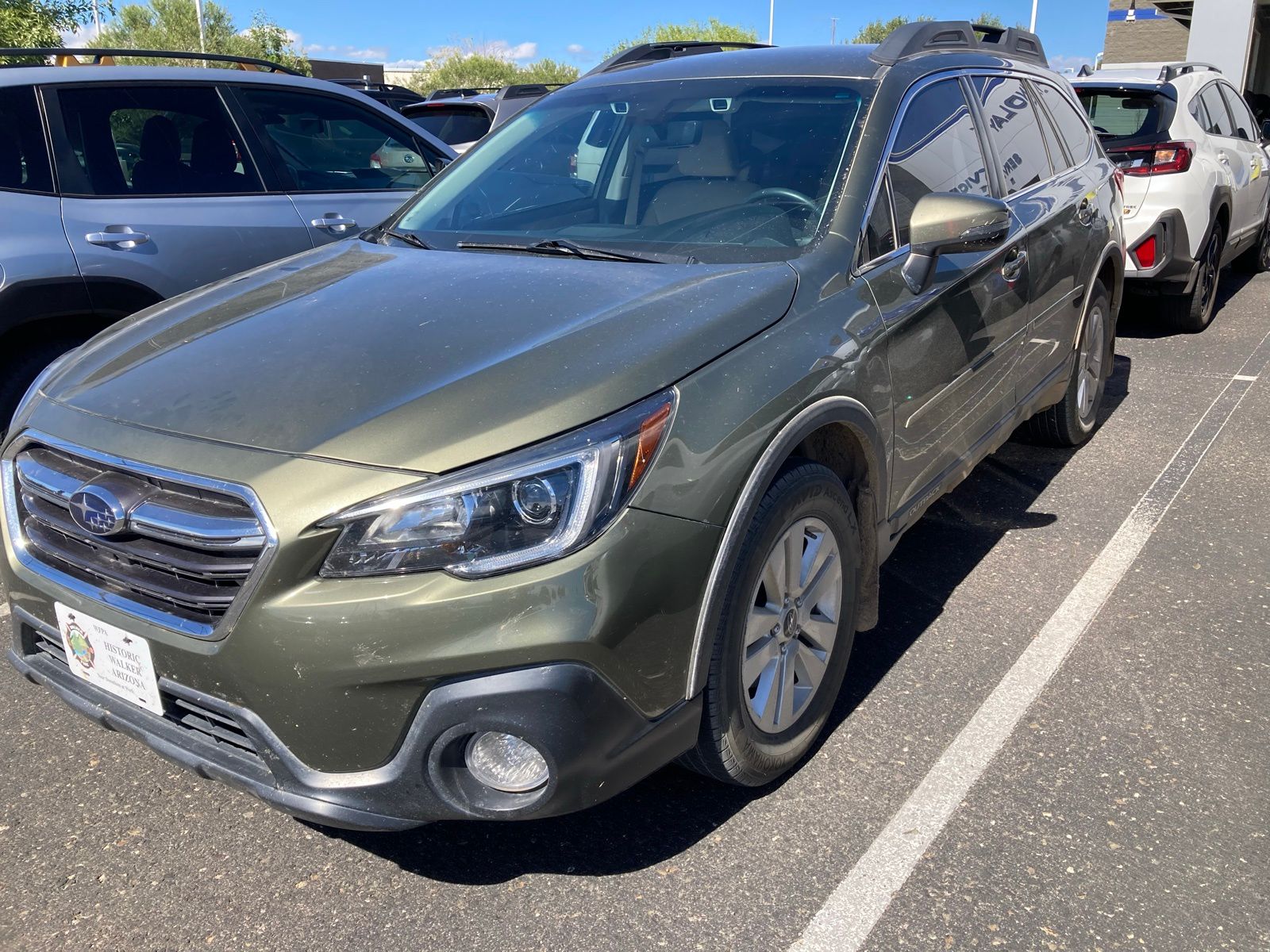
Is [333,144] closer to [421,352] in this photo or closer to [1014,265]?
[1014,265]

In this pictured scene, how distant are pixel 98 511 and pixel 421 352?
2.40 ft

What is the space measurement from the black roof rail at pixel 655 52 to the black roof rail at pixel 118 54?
67.8 inches

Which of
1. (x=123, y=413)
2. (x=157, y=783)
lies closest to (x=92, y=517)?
(x=123, y=413)

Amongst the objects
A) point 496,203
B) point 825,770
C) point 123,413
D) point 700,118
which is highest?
point 700,118

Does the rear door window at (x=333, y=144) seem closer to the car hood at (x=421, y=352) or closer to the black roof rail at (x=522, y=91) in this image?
the car hood at (x=421, y=352)

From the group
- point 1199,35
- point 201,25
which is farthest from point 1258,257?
point 201,25

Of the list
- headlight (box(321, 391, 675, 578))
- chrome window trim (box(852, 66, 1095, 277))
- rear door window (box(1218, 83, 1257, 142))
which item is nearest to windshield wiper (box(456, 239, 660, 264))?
chrome window trim (box(852, 66, 1095, 277))

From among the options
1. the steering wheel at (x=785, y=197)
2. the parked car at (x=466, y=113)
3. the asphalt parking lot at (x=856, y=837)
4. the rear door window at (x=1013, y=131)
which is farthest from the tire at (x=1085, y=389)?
the parked car at (x=466, y=113)

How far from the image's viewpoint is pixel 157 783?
2836 millimetres

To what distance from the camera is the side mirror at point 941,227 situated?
3021 mm

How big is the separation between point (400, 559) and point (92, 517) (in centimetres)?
69

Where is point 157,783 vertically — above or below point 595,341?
below

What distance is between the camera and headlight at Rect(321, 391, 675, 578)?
2.07 metres

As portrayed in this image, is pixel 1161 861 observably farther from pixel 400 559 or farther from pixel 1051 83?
pixel 1051 83
